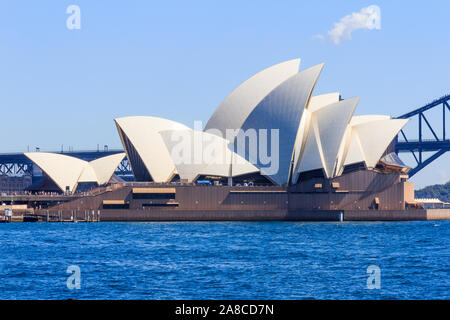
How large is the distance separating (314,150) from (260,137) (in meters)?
5.84

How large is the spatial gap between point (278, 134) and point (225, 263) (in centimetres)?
3896

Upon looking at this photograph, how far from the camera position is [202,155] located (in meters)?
76.8

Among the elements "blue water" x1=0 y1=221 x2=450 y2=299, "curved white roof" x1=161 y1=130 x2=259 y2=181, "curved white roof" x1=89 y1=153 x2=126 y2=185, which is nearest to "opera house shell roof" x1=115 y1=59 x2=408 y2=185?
"curved white roof" x1=161 y1=130 x2=259 y2=181

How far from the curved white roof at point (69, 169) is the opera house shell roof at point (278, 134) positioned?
28.8 feet

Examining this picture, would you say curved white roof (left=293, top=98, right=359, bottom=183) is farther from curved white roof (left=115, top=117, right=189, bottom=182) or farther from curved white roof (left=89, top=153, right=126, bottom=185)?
curved white roof (left=89, top=153, right=126, bottom=185)

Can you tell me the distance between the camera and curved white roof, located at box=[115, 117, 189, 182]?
7812 cm

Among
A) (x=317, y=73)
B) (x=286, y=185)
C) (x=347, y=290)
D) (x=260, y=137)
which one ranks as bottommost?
(x=347, y=290)

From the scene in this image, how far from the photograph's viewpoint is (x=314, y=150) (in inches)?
2844

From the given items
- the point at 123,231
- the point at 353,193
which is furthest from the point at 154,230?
the point at 353,193

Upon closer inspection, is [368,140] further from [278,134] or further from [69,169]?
[69,169]

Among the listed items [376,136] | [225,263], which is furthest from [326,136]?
[225,263]

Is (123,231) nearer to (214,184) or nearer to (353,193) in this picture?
(214,184)

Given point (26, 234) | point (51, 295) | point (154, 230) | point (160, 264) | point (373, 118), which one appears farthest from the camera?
point (373, 118)

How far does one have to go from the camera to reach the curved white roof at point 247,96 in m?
73.4
